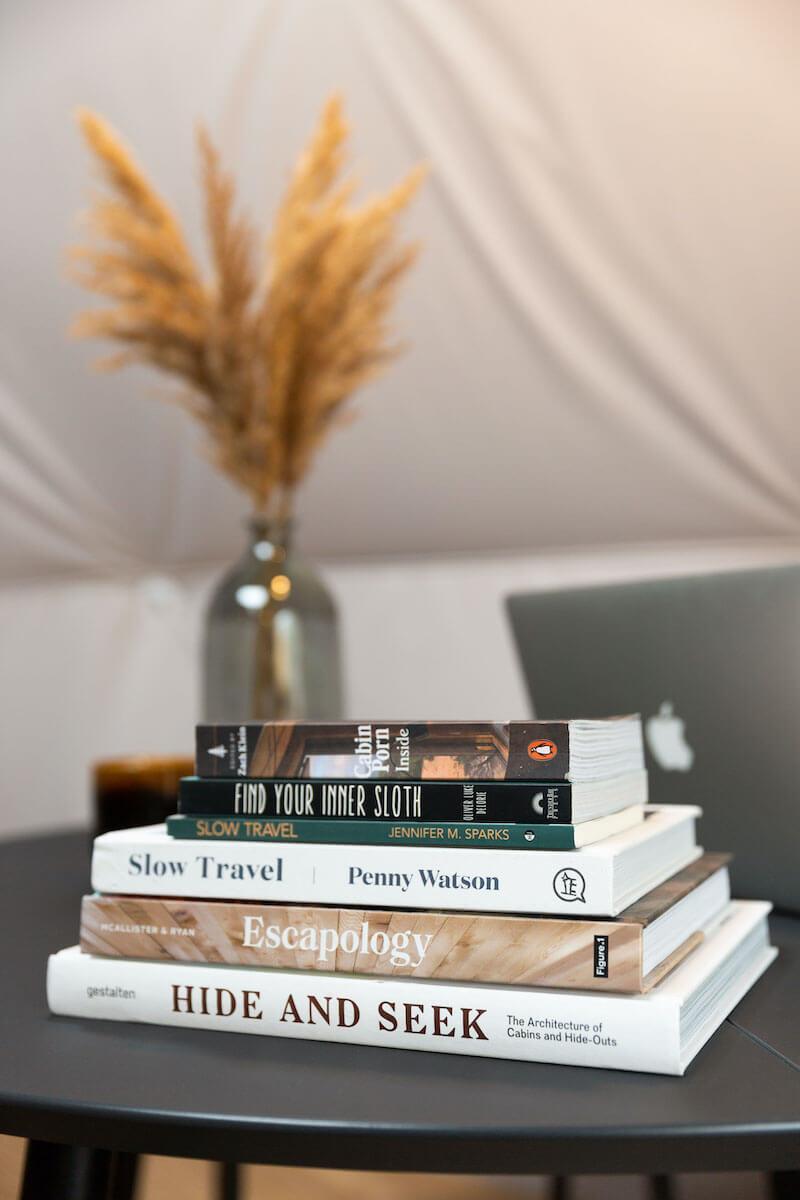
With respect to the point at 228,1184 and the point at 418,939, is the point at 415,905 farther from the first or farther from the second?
the point at 228,1184

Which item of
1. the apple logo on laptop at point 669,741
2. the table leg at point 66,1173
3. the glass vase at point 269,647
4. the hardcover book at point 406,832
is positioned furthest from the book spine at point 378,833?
the glass vase at point 269,647

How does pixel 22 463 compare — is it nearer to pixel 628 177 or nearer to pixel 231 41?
pixel 231 41

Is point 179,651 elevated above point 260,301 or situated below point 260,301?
below

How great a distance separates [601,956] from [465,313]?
158 cm

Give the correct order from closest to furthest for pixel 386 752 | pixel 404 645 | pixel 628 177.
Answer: pixel 386 752 < pixel 628 177 < pixel 404 645

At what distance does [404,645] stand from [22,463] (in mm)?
944

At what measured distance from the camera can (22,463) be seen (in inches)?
95.1

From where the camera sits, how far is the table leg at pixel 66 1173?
766mm

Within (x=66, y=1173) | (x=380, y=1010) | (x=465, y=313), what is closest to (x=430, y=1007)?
(x=380, y=1010)

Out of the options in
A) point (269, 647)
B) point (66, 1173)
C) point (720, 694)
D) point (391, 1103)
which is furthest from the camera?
point (269, 647)

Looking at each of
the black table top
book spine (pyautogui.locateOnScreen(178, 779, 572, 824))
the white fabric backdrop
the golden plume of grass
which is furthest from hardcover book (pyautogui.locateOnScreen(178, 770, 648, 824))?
the white fabric backdrop

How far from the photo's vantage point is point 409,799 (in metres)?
0.66

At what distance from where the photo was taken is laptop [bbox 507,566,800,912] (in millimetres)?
Answer: 897

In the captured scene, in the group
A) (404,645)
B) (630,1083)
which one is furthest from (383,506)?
(630,1083)
